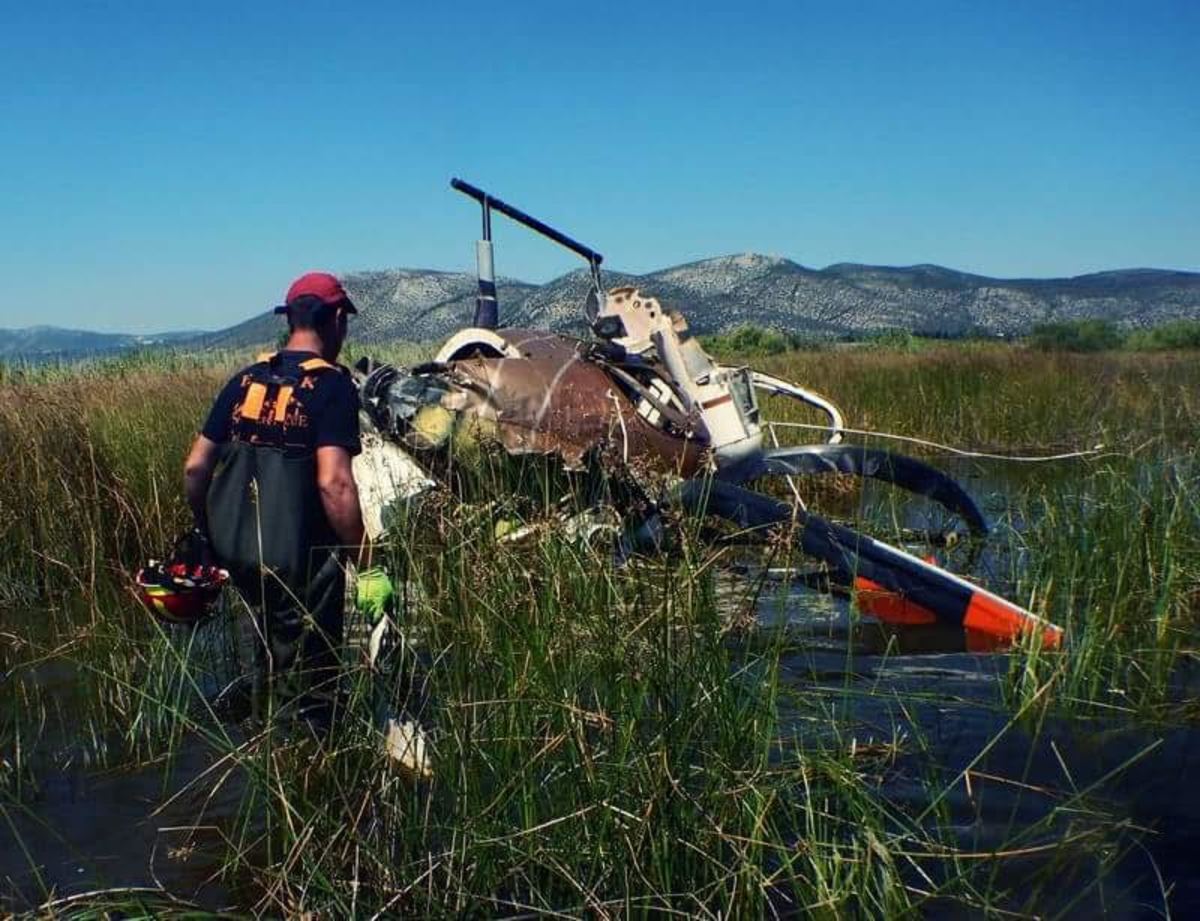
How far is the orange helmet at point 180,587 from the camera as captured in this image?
383cm

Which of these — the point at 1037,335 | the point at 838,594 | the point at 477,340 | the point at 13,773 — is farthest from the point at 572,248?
the point at 1037,335

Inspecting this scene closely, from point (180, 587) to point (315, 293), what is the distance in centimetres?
104

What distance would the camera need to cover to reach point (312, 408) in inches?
148

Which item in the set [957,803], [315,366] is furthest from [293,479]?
[957,803]

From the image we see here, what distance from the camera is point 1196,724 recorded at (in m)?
4.25

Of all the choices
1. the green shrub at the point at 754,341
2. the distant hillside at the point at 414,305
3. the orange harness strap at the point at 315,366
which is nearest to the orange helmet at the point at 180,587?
the orange harness strap at the point at 315,366

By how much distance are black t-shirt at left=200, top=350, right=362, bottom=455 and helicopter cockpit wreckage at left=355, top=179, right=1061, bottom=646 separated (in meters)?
0.52

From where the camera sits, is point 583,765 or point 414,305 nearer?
point 583,765

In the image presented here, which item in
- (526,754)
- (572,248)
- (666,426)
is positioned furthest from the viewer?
(572,248)

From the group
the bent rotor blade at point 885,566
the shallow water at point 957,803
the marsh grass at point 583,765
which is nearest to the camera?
the marsh grass at point 583,765

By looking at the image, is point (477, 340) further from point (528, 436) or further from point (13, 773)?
point (13, 773)

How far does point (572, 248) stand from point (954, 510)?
2.59 metres

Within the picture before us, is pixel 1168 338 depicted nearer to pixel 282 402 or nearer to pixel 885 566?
pixel 885 566

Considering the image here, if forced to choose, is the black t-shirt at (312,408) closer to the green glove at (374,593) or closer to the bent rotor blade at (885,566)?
the green glove at (374,593)
